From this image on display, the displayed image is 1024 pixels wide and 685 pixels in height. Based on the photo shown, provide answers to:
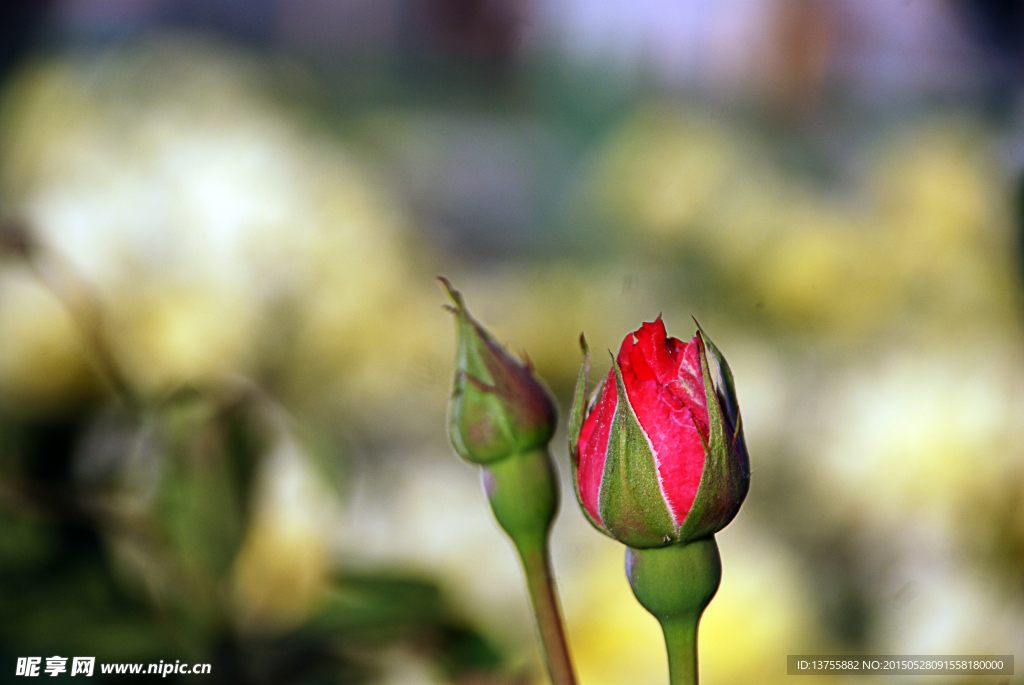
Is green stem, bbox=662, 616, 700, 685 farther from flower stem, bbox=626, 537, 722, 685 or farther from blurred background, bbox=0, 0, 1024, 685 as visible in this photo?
blurred background, bbox=0, 0, 1024, 685

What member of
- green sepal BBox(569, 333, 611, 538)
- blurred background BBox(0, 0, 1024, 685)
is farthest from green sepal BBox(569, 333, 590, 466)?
blurred background BBox(0, 0, 1024, 685)

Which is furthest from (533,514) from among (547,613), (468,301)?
(468,301)

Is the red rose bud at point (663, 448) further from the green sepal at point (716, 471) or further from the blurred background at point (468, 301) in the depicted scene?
the blurred background at point (468, 301)

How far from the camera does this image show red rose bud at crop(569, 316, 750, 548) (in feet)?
0.28

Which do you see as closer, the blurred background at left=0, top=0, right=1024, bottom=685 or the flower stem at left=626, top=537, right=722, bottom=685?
the flower stem at left=626, top=537, right=722, bottom=685

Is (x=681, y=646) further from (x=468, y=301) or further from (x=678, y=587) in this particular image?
(x=468, y=301)

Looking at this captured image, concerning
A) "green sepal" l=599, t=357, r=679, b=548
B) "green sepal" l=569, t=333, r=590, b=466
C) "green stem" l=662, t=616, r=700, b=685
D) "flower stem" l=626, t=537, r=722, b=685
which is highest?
"green sepal" l=569, t=333, r=590, b=466

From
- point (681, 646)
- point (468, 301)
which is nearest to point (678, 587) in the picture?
point (681, 646)

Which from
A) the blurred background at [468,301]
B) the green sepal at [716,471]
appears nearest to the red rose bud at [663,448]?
the green sepal at [716,471]

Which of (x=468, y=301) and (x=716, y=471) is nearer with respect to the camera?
(x=716, y=471)

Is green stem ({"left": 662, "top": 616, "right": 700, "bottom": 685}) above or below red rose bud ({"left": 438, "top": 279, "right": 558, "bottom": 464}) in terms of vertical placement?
below

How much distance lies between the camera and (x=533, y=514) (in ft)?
0.37

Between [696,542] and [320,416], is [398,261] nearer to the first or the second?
[320,416]

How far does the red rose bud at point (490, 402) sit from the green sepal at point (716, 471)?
3cm
